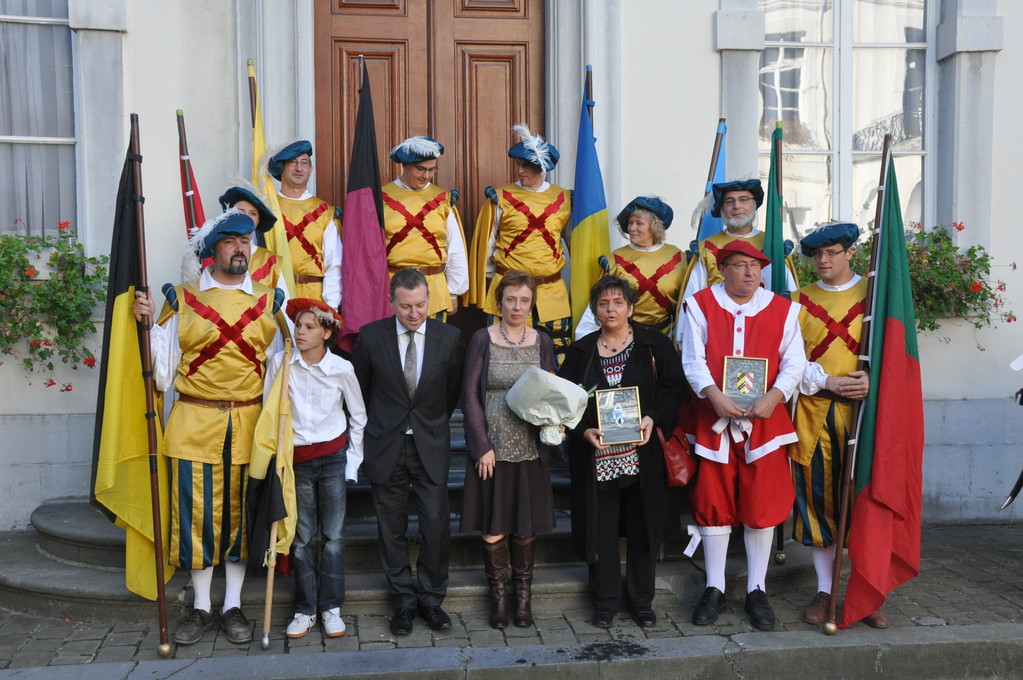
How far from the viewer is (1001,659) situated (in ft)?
14.3

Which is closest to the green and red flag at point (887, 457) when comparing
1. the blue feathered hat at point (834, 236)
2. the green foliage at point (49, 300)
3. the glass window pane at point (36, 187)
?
the blue feathered hat at point (834, 236)

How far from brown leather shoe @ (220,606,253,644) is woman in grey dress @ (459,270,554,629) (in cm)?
109

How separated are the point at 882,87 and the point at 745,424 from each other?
372 centimetres

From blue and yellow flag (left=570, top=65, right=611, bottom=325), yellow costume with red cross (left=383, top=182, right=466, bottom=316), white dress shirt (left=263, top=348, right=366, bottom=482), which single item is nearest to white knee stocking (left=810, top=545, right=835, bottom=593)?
blue and yellow flag (left=570, top=65, right=611, bottom=325)

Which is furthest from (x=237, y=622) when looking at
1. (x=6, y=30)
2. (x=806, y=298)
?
(x=6, y=30)

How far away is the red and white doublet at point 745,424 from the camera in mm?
4473

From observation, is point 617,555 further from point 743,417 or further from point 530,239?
point 530,239

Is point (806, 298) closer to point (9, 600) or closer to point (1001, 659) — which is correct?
point (1001, 659)

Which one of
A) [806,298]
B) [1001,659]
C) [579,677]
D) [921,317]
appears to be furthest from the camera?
[921,317]

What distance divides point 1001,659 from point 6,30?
6686 millimetres

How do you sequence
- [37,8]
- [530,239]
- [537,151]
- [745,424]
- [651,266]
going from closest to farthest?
[745,424]
[651,266]
[537,151]
[530,239]
[37,8]

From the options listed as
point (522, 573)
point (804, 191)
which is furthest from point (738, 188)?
point (522, 573)

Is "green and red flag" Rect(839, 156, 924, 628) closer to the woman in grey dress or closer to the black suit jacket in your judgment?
the woman in grey dress

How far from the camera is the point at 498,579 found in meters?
4.53
